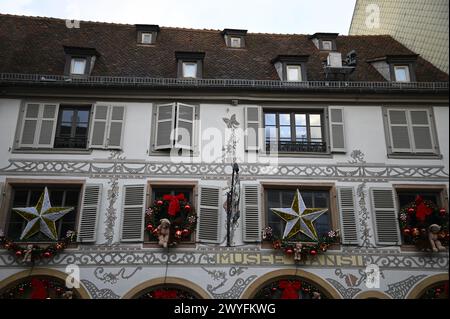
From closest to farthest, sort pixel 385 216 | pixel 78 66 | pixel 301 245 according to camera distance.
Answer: pixel 301 245 < pixel 385 216 < pixel 78 66

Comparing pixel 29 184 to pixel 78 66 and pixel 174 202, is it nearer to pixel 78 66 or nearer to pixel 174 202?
pixel 174 202

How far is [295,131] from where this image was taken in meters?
15.0

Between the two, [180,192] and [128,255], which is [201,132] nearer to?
[180,192]

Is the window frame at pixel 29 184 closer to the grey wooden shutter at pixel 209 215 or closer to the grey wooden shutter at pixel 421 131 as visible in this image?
the grey wooden shutter at pixel 209 215

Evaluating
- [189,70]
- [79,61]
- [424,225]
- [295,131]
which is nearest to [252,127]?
[295,131]

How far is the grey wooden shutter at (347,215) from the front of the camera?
13523mm

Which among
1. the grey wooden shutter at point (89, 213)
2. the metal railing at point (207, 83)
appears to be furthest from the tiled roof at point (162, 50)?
the grey wooden shutter at point (89, 213)

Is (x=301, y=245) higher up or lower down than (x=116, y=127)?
lower down

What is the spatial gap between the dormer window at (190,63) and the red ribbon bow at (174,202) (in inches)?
154

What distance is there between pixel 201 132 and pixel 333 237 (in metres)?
4.26

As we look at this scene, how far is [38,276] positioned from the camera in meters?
13.0

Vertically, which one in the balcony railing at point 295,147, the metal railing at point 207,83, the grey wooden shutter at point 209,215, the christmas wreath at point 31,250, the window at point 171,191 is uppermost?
the metal railing at point 207,83

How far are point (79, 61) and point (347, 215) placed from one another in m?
8.48
